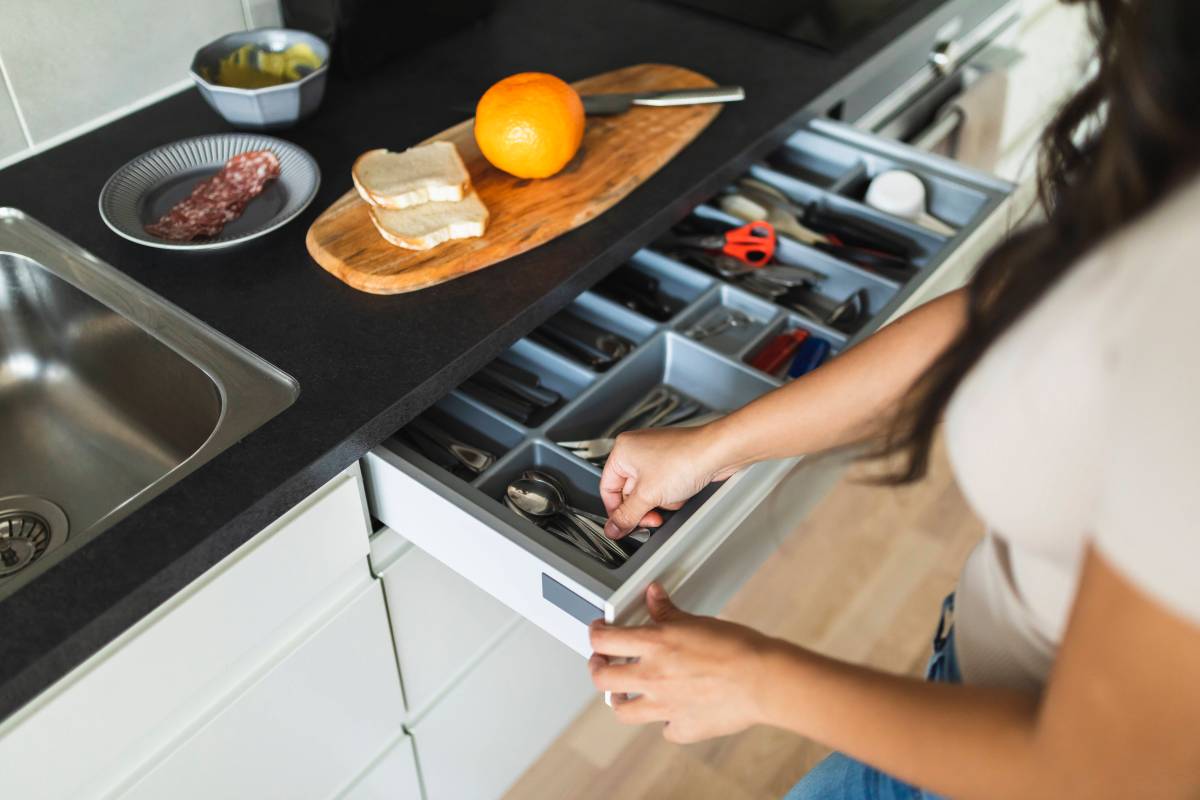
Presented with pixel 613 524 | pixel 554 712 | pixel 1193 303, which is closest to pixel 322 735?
pixel 613 524

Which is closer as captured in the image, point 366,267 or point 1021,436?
point 1021,436

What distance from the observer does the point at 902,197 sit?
1.29 metres

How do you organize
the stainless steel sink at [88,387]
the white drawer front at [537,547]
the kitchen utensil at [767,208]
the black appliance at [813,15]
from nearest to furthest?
the white drawer front at [537,547] → the stainless steel sink at [88,387] → the kitchen utensil at [767,208] → the black appliance at [813,15]

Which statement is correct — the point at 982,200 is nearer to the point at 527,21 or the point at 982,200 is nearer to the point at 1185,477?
the point at 527,21

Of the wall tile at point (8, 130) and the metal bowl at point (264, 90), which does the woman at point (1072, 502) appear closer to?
the metal bowl at point (264, 90)

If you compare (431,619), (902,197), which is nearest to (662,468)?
(431,619)

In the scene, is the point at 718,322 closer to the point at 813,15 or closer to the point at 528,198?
the point at 528,198

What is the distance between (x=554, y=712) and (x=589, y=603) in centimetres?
76

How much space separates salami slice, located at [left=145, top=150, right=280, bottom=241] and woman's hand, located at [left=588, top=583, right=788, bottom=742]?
633mm

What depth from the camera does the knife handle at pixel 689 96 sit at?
1.27 m

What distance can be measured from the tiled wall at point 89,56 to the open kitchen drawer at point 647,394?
1.83 ft

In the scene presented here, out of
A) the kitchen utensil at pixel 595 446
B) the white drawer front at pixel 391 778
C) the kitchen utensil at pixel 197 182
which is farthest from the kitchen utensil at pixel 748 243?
the white drawer front at pixel 391 778

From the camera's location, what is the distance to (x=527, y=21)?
148cm

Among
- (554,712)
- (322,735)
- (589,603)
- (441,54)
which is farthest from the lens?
(554,712)
